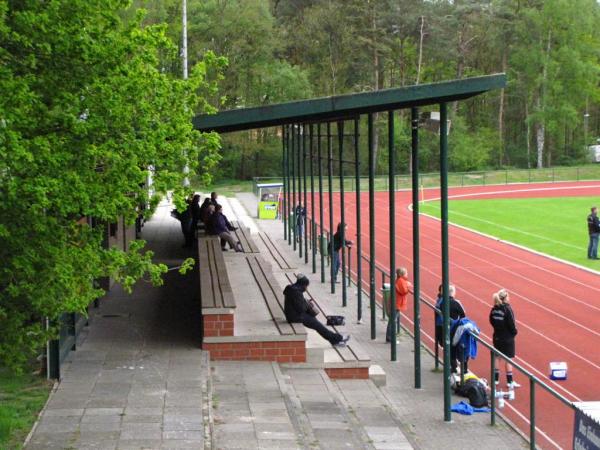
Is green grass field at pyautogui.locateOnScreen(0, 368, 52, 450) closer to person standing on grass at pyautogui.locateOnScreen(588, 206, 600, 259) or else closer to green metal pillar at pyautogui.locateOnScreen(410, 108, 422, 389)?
green metal pillar at pyautogui.locateOnScreen(410, 108, 422, 389)

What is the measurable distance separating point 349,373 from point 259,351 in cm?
128

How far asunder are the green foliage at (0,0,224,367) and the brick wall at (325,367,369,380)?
5085mm

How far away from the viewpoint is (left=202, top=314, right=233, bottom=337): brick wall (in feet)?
44.8

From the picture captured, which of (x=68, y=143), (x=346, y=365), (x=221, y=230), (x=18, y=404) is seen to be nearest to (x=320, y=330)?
(x=346, y=365)

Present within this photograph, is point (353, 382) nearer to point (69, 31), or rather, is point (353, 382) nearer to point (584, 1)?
point (69, 31)

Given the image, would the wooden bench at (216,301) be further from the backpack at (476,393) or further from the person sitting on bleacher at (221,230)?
the person sitting on bleacher at (221,230)

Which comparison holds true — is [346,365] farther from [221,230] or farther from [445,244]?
[221,230]

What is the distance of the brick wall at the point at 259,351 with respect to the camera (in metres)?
13.7

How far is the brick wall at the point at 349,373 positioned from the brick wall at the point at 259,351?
0.44 m

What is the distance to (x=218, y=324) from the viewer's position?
44.9ft

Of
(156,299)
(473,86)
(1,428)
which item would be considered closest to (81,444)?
(1,428)

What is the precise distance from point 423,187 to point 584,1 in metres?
24.5

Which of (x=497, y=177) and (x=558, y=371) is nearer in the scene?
(x=558, y=371)

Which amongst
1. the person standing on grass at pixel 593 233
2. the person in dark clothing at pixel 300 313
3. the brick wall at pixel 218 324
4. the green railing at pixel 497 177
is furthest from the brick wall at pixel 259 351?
the green railing at pixel 497 177
